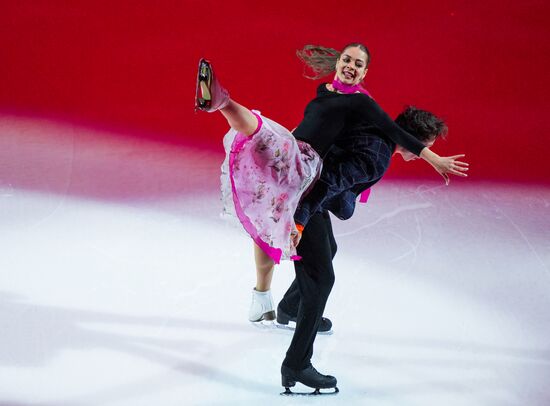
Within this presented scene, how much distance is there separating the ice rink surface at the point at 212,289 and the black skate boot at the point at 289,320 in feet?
0.16

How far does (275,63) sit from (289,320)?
285 centimetres

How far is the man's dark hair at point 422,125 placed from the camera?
2723mm

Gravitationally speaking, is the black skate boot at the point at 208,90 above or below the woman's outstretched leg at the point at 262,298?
above

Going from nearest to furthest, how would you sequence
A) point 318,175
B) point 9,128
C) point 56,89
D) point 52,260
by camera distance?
point 318,175
point 52,260
point 9,128
point 56,89

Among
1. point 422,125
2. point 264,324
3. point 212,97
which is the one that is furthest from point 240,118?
point 264,324

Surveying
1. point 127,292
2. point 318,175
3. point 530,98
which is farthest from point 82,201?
point 530,98

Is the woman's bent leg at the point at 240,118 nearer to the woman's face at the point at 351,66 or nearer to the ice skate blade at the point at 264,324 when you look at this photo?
the woman's face at the point at 351,66

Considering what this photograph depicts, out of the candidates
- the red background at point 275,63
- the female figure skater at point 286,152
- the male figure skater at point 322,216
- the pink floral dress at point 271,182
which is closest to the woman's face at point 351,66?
the female figure skater at point 286,152

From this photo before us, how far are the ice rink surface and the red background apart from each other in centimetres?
41

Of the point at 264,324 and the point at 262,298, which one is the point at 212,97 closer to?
the point at 262,298

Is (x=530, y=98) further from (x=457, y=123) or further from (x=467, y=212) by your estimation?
(x=467, y=212)

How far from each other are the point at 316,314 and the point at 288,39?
Result: 11.4 feet

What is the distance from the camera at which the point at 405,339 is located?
3.02 metres

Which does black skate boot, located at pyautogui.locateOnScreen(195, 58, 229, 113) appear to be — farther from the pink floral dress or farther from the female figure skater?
the pink floral dress
